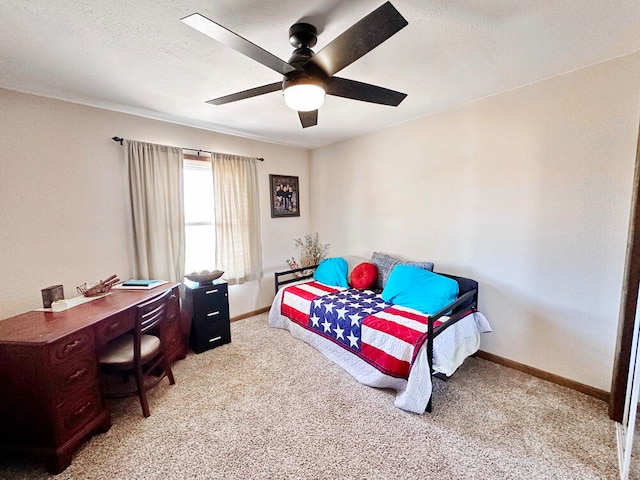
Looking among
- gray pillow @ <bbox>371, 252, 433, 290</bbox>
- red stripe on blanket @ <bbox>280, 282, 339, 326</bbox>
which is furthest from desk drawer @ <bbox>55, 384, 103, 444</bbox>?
gray pillow @ <bbox>371, 252, 433, 290</bbox>

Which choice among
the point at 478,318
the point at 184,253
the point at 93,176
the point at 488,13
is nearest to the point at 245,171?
the point at 184,253

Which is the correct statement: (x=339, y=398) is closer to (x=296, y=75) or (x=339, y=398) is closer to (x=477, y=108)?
(x=296, y=75)

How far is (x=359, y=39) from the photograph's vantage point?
120cm

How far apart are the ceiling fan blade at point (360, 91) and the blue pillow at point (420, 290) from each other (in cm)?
161

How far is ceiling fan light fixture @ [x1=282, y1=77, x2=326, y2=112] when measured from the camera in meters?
1.43

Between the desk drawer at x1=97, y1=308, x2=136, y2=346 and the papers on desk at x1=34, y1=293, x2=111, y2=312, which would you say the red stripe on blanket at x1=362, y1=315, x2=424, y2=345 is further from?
the papers on desk at x1=34, y1=293, x2=111, y2=312

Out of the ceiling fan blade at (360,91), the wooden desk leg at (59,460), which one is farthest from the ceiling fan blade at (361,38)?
the wooden desk leg at (59,460)

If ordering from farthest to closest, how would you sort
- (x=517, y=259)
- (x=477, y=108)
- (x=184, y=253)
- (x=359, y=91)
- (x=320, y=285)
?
(x=320, y=285), (x=184, y=253), (x=477, y=108), (x=517, y=259), (x=359, y=91)

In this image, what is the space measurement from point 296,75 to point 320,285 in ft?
8.09

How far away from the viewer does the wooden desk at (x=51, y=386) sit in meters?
1.51

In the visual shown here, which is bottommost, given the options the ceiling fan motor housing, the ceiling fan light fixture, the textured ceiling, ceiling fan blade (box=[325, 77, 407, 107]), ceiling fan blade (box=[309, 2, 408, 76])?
the ceiling fan light fixture

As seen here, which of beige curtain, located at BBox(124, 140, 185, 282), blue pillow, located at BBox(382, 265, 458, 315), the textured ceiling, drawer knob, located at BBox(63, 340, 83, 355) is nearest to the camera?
the textured ceiling

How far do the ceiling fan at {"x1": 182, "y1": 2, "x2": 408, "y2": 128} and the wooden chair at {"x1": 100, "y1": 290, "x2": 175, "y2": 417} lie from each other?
1.62 m

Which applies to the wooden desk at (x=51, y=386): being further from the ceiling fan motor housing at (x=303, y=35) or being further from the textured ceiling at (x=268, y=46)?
the ceiling fan motor housing at (x=303, y=35)
